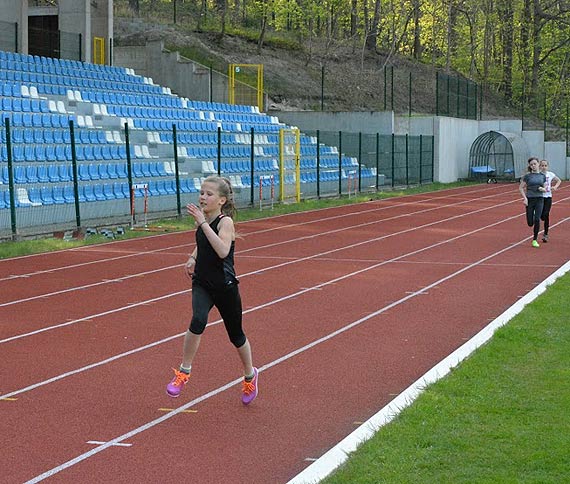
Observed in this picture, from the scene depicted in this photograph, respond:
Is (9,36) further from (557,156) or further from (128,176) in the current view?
(557,156)

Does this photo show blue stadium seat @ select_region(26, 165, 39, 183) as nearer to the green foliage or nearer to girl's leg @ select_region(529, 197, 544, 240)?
girl's leg @ select_region(529, 197, 544, 240)

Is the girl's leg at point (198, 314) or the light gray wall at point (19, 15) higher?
the light gray wall at point (19, 15)

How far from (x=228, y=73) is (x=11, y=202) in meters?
27.4

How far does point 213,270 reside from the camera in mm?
7871

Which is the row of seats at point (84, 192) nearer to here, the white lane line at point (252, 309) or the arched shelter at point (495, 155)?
the white lane line at point (252, 309)

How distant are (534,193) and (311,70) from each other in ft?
129

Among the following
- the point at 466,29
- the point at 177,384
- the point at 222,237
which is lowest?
the point at 177,384

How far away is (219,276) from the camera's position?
7875 mm

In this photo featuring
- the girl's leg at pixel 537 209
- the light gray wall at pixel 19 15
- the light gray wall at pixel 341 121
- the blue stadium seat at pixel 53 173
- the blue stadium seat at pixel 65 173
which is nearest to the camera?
the girl's leg at pixel 537 209

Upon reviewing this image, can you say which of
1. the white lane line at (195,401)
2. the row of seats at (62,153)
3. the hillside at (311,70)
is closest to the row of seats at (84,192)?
the row of seats at (62,153)

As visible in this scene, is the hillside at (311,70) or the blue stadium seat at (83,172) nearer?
the blue stadium seat at (83,172)

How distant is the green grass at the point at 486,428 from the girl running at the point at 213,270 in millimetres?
1458

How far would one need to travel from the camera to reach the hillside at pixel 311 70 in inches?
2053

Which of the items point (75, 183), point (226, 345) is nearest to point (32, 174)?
point (75, 183)
